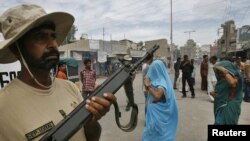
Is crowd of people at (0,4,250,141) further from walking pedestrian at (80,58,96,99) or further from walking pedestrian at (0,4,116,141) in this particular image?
walking pedestrian at (80,58,96,99)

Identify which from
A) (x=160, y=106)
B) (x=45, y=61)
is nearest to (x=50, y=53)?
(x=45, y=61)

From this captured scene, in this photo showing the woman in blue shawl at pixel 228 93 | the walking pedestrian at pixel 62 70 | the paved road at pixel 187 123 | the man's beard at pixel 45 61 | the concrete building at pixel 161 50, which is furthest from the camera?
the walking pedestrian at pixel 62 70

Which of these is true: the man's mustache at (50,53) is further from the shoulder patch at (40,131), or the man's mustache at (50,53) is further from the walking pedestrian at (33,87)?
the shoulder patch at (40,131)

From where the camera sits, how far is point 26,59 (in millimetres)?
1922

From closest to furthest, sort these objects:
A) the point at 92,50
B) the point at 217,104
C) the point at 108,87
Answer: the point at 108,87
the point at 217,104
the point at 92,50

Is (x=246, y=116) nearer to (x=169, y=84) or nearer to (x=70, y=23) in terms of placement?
(x=169, y=84)

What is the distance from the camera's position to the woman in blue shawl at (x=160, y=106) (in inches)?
177

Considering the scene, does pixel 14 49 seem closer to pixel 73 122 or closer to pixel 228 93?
pixel 73 122

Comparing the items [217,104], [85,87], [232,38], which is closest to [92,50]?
[232,38]

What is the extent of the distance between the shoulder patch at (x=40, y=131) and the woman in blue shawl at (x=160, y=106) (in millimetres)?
2774

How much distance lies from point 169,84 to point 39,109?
292 cm

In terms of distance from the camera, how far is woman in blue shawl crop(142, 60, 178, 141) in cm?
450

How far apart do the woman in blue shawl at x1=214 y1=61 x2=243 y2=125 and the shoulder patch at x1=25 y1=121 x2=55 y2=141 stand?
11.2ft

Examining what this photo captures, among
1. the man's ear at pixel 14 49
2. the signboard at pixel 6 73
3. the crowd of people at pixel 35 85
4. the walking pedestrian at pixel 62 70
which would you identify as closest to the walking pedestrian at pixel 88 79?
the walking pedestrian at pixel 62 70
